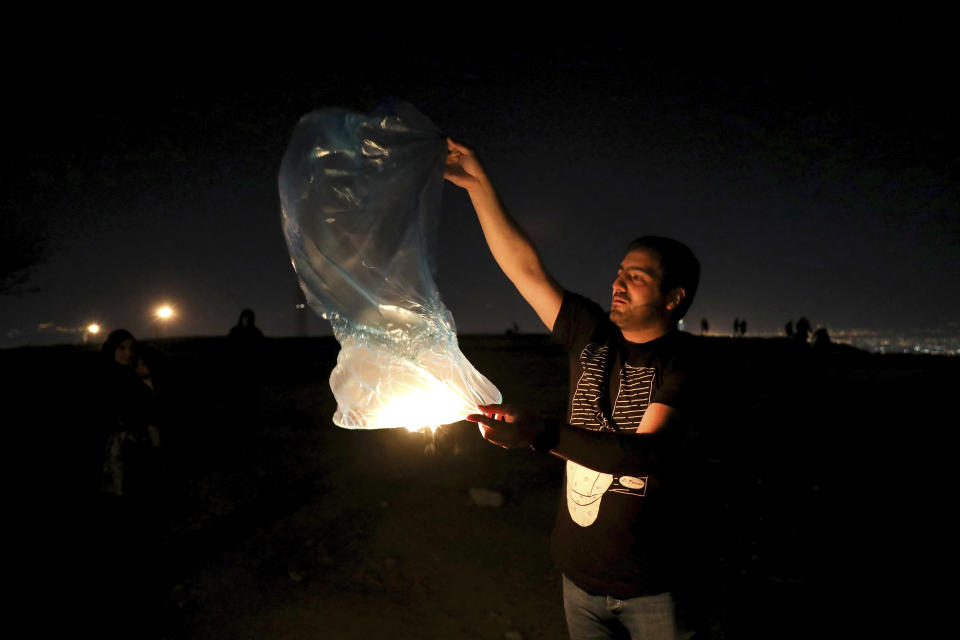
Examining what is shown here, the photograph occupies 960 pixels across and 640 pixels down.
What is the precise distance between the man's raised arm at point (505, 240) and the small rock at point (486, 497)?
15.3ft

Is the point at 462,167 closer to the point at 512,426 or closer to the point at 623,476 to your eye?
the point at 512,426

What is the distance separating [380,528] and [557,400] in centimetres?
861

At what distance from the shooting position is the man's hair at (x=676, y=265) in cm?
211

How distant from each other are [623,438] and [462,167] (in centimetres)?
158

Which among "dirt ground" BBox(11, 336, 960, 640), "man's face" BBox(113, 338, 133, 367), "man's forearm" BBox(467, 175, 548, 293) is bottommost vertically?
"dirt ground" BBox(11, 336, 960, 640)

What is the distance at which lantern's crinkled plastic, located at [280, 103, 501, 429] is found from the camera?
2.35m

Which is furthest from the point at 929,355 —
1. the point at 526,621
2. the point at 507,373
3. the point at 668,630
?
the point at 668,630

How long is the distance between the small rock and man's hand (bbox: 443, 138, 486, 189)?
5.03m

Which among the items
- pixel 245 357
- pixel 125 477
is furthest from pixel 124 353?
pixel 245 357

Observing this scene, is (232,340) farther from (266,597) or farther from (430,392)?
(430,392)

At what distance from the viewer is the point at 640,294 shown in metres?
2.10

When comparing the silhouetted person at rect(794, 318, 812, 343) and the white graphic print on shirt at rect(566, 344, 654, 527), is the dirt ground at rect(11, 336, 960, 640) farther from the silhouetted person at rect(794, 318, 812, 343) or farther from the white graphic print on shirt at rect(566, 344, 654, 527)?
the silhouetted person at rect(794, 318, 812, 343)

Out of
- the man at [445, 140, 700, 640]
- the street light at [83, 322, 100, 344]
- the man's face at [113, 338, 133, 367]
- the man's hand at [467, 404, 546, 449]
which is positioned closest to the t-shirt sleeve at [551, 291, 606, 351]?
the man at [445, 140, 700, 640]

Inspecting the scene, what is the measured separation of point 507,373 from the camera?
58.0 ft
